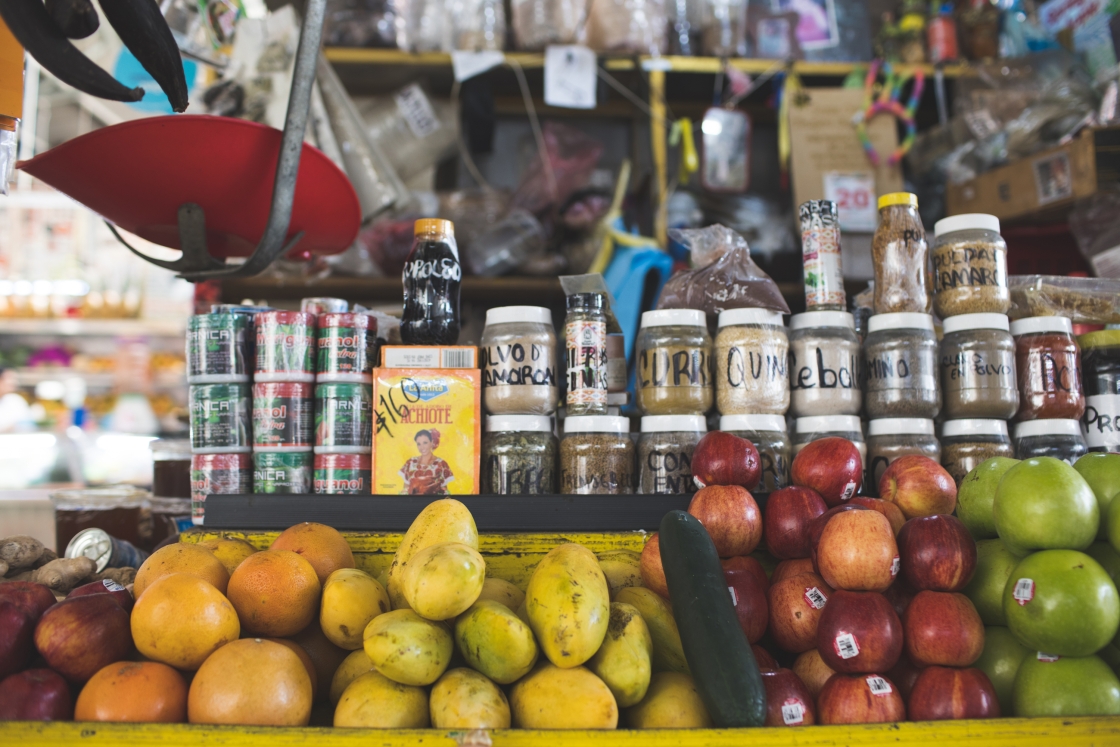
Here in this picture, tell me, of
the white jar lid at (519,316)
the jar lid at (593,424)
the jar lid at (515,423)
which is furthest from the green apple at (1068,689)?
the white jar lid at (519,316)

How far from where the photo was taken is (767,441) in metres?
1.36

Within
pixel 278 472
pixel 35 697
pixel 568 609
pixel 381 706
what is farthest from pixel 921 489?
pixel 35 697

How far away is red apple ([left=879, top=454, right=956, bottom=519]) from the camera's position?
1183 millimetres

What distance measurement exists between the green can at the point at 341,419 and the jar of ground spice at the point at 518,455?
0.78 feet

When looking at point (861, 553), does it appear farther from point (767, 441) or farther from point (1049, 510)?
point (767, 441)

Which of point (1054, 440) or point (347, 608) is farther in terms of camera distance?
point (1054, 440)

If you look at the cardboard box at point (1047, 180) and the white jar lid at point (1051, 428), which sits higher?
the cardboard box at point (1047, 180)

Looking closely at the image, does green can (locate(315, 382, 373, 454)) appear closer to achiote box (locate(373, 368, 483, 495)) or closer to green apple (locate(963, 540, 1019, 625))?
achiote box (locate(373, 368, 483, 495))

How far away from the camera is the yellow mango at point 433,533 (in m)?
1.04

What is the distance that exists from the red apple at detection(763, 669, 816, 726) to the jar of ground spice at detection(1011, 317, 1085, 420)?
2.75 feet

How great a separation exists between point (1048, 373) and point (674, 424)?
0.74 meters

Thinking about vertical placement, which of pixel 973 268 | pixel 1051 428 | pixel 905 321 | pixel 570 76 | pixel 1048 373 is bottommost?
pixel 1051 428

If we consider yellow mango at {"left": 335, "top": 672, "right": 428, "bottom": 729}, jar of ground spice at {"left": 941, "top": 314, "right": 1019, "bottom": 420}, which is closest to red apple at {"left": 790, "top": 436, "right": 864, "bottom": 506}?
jar of ground spice at {"left": 941, "top": 314, "right": 1019, "bottom": 420}

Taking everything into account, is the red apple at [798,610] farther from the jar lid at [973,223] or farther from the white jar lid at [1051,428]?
the jar lid at [973,223]
